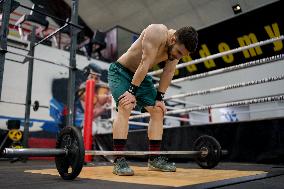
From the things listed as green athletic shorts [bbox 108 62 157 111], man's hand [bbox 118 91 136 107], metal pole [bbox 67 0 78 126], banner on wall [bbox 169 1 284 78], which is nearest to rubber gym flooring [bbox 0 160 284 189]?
man's hand [bbox 118 91 136 107]

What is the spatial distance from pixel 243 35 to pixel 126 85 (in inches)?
198

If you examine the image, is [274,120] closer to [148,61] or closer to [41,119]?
[148,61]

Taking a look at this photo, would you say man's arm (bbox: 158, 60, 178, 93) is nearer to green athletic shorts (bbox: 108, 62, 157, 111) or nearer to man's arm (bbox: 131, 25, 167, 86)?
green athletic shorts (bbox: 108, 62, 157, 111)

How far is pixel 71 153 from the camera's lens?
1377 millimetres

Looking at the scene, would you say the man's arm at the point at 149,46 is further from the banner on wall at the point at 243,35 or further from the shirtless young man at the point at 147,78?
the banner on wall at the point at 243,35

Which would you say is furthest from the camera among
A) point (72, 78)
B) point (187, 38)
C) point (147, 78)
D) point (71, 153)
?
point (72, 78)

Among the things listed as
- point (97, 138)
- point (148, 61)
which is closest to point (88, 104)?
point (97, 138)

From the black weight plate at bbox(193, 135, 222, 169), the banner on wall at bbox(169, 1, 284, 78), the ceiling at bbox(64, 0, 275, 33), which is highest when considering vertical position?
the ceiling at bbox(64, 0, 275, 33)

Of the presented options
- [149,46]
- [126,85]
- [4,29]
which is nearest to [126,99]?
[126,85]

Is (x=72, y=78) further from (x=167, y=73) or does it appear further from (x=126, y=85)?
(x=167, y=73)

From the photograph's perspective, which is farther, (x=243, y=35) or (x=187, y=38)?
(x=243, y=35)

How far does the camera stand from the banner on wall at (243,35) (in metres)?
5.65

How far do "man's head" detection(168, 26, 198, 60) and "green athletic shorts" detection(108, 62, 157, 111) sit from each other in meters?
0.36

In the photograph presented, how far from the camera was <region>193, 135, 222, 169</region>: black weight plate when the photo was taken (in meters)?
2.04
